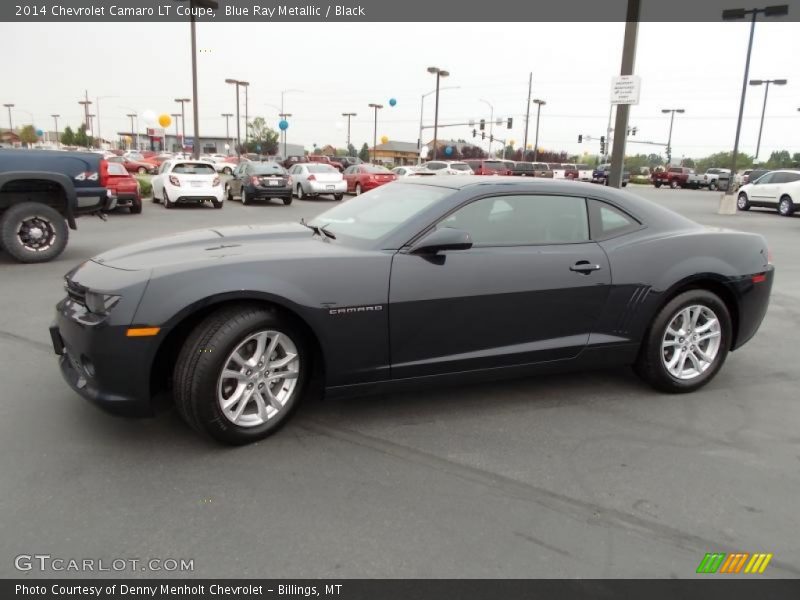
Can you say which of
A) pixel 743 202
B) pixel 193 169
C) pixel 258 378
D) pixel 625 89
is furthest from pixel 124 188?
pixel 743 202

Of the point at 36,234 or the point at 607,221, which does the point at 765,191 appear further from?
the point at 36,234

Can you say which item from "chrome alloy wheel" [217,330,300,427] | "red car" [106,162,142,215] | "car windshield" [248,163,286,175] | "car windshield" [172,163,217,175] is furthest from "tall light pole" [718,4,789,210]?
"chrome alloy wheel" [217,330,300,427]

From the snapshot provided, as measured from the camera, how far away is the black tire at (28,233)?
8.46m

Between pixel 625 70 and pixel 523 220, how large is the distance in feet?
26.9

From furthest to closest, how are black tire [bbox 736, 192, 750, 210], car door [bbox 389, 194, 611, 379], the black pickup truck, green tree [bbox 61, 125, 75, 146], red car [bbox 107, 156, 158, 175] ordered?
green tree [bbox 61, 125, 75, 146], red car [bbox 107, 156, 158, 175], black tire [bbox 736, 192, 750, 210], the black pickup truck, car door [bbox 389, 194, 611, 379]

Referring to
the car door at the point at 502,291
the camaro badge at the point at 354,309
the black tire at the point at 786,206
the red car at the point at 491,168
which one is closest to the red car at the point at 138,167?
the red car at the point at 491,168

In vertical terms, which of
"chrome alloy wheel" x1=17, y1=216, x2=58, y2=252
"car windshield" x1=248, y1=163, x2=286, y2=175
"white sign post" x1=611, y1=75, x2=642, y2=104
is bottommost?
"chrome alloy wheel" x1=17, y1=216, x2=58, y2=252

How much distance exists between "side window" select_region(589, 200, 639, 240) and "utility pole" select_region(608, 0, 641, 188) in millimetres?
7167

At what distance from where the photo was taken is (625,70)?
34.9 ft

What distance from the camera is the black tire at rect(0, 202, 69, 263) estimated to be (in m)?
8.46

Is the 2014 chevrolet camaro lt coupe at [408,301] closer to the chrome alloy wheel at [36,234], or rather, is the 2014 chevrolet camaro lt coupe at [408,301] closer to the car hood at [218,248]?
the car hood at [218,248]

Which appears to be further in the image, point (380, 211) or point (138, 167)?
point (138, 167)

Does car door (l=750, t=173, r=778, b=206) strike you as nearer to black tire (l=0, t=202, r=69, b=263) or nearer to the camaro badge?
black tire (l=0, t=202, r=69, b=263)
